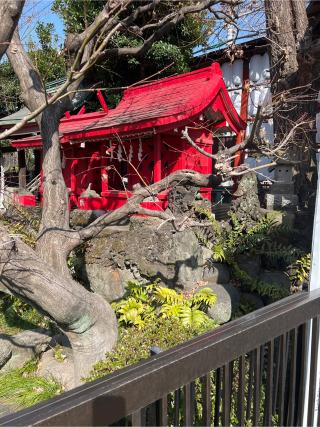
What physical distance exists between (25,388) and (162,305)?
211 centimetres

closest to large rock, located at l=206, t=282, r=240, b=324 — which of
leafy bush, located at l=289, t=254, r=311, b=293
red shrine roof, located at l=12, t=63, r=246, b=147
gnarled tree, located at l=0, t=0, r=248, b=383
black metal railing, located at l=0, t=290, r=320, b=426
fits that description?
leafy bush, located at l=289, t=254, r=311, b=293

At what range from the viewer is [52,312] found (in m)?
4.11

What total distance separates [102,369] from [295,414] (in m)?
2.63

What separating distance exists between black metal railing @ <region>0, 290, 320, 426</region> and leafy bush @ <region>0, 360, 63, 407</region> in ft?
11.3

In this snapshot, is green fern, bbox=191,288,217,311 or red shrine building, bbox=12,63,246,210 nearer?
green fern, bbox=191,288,217,311

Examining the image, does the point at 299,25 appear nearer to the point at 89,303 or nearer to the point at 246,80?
the point at 246,80

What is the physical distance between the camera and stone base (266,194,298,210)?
8.20 meters

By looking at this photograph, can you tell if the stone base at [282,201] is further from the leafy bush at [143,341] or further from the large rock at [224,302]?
the leafy bush at [143,341]

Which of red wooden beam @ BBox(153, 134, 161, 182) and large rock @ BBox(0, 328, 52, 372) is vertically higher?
red wooden beam @ BBox(153, 134, 161, 182)

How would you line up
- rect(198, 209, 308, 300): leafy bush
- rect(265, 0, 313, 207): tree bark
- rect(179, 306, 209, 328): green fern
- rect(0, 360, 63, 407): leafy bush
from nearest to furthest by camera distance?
rect(0, 360, 63, 407): leafy bush → rect(179, 306, 209, 328): green fern → rect(198, 209, 308, 300): leafy bush → rect(265, 0, 313, 207): tree bark

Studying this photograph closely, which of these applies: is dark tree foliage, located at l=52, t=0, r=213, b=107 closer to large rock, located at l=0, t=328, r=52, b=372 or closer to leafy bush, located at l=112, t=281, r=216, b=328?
leafy bush, located at l=112, t=281, r=216, b=328

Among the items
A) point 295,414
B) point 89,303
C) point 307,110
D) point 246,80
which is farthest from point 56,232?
point 246,80

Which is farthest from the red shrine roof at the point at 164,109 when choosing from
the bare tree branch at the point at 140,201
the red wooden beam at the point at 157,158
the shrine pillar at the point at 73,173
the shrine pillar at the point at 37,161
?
the shrine pillar at the point at 37,161

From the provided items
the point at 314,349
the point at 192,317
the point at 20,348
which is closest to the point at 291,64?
the point at 192,317
